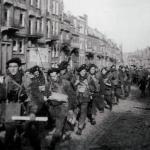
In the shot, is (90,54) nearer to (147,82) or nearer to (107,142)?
(147,82)

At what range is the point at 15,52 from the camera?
28.2 m

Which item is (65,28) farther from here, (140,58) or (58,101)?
(140,58)

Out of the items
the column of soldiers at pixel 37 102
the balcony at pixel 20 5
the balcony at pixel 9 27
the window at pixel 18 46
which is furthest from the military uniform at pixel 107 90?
the balcony at pixel 20 5

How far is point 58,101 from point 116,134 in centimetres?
238

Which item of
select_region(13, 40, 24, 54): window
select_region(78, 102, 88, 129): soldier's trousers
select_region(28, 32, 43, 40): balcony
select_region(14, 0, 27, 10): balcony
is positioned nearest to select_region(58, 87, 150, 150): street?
select_region(78, 102, 88, 129): soldier's trousers

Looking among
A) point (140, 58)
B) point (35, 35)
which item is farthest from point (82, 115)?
point (140, 58)

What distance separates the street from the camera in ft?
22.2

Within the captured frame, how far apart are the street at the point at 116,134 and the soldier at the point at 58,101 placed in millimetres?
488

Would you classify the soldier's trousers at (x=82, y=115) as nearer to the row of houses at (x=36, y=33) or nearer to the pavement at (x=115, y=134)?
the pavement at (x=115, y=134)

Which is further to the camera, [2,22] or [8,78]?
[2,22]

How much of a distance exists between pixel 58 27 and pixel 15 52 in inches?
496

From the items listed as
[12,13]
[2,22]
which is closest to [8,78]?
[2,22]

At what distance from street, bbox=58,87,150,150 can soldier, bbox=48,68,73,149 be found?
0.49 m

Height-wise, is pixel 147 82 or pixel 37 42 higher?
pixel 37 42
